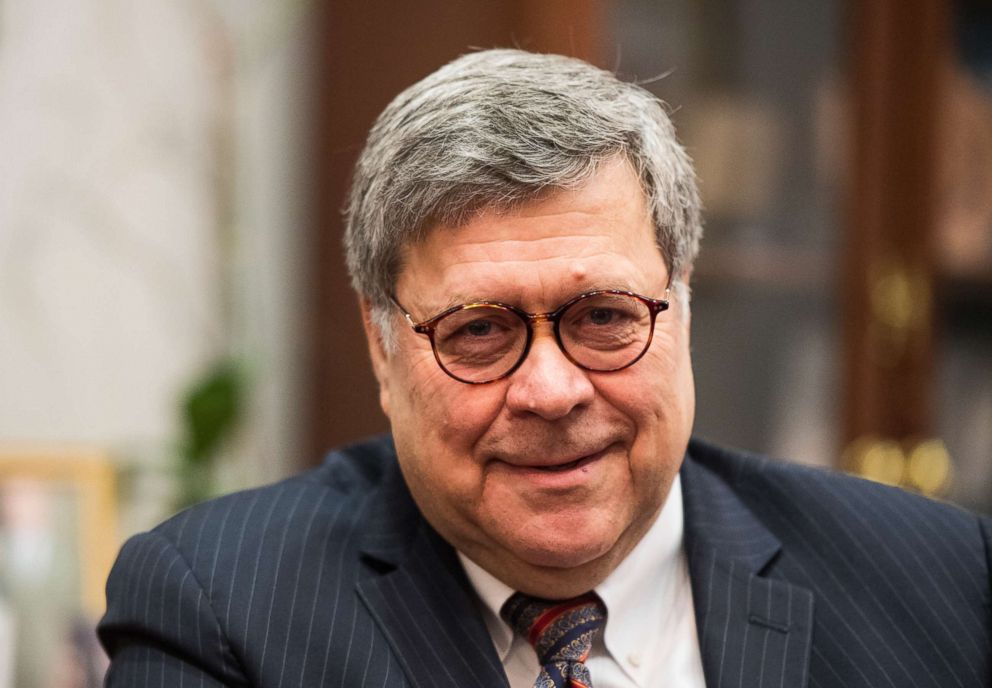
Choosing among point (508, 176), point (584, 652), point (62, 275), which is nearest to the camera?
point (508, 176)

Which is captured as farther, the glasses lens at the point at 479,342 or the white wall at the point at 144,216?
the white wall at the point at 144,216

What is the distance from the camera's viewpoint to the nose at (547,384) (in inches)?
49.8

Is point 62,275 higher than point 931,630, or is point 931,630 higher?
point 62,275

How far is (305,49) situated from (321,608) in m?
1.65

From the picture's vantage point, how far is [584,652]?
1.39 metres

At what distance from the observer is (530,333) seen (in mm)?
1300

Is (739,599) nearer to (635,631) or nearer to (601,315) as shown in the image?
(635,631)

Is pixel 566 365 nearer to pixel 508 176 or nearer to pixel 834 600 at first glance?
pixel 508 176

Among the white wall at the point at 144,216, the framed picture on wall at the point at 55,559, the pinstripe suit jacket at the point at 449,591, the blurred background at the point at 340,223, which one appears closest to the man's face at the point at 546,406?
the pinstripe suit jacket at the point at 449,591

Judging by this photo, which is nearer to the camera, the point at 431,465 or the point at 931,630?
the point at 431,465

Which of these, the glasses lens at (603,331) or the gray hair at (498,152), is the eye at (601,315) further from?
the gray hair at (498,152)

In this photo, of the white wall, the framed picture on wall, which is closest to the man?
the framed picture on wall

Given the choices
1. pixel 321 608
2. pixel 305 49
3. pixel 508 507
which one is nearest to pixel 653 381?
pixel 508 507

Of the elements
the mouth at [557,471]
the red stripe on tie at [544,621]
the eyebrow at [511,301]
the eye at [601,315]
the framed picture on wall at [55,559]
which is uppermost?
the eyebrow at [511,301]
